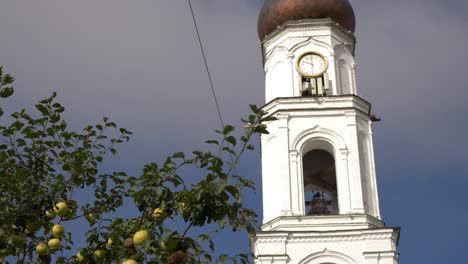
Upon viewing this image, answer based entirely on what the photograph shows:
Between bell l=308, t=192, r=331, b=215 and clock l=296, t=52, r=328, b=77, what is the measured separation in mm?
3345

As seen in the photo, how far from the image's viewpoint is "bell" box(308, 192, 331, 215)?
2098 cm

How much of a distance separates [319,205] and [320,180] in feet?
4.03

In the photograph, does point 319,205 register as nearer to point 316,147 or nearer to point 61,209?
point 316,147

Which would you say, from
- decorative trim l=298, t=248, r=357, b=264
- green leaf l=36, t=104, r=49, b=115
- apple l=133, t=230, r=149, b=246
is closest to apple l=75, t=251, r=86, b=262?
apple l=133, t=230, r=149, b=246

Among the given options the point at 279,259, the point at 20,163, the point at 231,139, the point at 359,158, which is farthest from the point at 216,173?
the point at 359,158

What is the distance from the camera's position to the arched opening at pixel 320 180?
836 inches

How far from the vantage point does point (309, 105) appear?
71.2 ft

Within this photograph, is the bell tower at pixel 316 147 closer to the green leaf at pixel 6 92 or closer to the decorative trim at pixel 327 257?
the decorative trim at pixel 327 257

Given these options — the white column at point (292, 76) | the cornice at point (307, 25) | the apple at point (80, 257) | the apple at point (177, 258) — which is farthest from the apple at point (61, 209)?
the cornice at point (307, 25)

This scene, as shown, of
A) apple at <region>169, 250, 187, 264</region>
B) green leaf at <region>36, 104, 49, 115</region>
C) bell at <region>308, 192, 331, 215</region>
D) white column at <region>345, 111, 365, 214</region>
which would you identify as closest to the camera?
apple at <region>169, 250, 187, 264</region>

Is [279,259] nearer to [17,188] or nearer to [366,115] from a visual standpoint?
[366,115]

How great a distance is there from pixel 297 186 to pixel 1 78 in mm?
14517

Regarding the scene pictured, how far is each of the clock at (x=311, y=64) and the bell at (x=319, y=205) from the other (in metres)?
3.34

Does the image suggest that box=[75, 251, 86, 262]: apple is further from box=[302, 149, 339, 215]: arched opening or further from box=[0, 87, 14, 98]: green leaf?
box=[302, 149, 339, 215]: arched opening
